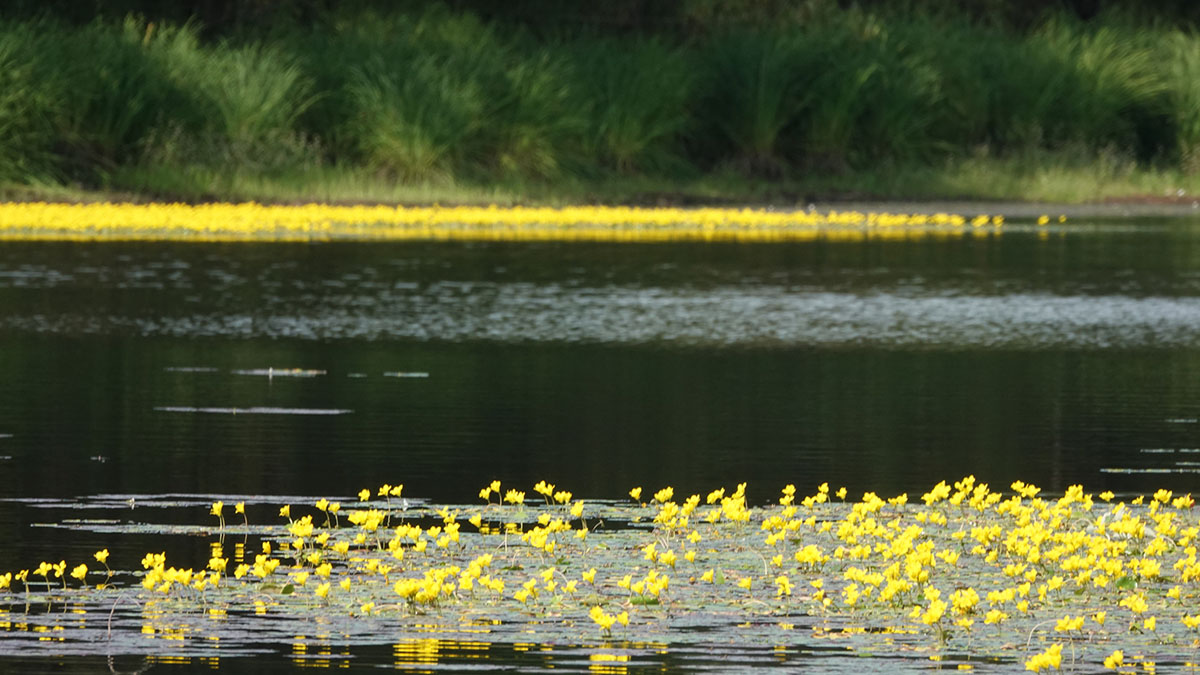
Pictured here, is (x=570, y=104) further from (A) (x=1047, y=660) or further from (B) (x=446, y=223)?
(A) (x=1047, y=660)

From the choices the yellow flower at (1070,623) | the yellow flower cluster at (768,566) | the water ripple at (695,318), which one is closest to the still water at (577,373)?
the water ripple at (695,318)

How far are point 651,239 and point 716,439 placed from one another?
55.1 ft

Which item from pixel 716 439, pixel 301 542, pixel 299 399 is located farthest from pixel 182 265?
pixel 301 542

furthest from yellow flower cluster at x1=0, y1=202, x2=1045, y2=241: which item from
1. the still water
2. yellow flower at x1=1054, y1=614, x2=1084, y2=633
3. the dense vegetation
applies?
yellow flower at x1=1054, y1=614, x2=1084, y2=633

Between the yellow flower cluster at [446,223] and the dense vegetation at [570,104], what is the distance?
2297 millimetres

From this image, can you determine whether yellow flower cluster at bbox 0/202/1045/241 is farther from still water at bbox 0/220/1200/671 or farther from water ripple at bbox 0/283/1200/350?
water ripple at bbox 0/283/1200/350

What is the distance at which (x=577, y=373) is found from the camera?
1552cm

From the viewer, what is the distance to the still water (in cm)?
1116

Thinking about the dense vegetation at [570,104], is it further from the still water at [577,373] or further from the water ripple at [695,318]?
the water ripple at [695,318]

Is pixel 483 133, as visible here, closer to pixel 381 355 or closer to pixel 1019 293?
pixel 1019 293

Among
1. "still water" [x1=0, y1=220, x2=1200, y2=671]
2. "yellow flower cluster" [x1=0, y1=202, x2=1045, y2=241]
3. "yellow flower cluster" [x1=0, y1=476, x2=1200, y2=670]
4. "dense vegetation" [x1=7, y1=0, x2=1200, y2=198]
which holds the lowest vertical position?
"yellow flower cluster" [x1=0, y1=476, x2=1200, y2=670]

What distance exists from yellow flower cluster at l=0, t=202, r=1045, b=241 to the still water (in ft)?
9.30

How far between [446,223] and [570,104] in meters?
6.24

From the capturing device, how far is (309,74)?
123ft
